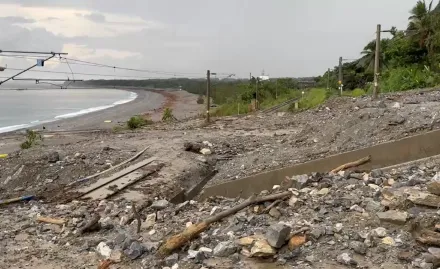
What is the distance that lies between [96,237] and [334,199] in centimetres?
316

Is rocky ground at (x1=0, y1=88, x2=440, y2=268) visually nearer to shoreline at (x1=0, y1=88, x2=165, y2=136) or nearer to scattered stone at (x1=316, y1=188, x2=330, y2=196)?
scattered stone at (x1=316, y1=188, x2=330, y2=196)

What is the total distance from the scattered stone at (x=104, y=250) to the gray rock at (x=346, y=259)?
2660 mm

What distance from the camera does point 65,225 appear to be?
21.6ft

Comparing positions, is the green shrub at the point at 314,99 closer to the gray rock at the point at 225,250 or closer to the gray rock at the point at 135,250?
the gray rock at the point at 135,250

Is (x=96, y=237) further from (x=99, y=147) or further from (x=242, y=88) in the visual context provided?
(x=242, y=88)

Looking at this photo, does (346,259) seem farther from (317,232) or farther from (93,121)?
(93,121)

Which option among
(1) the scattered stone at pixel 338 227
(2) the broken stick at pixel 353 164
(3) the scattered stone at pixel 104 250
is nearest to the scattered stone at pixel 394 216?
(1) the scattered stone at pixel 338 227

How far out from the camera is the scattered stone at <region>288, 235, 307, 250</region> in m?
4.57

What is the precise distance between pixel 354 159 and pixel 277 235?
11.5ft

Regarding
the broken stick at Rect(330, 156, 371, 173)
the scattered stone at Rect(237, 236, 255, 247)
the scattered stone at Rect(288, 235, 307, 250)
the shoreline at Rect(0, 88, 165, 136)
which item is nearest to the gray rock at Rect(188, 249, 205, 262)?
the scattered stone at Rect(237, 236, 255, 247)

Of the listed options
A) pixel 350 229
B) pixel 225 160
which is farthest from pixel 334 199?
pixel 225 160

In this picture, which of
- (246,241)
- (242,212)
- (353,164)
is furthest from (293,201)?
(353,164)

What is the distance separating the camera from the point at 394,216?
471cm

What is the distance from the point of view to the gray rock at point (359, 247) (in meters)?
4.35
